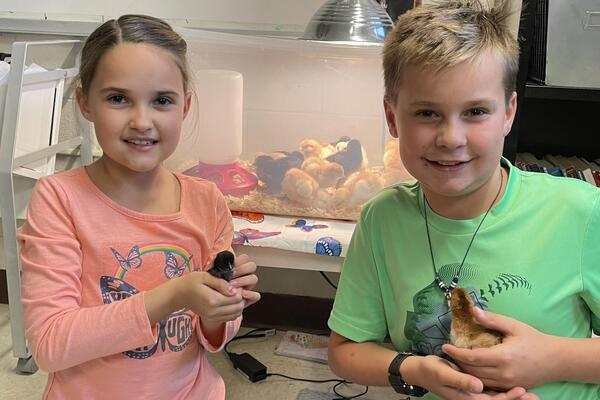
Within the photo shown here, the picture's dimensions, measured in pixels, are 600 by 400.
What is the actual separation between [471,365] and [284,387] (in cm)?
84

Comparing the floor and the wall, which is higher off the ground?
the wall

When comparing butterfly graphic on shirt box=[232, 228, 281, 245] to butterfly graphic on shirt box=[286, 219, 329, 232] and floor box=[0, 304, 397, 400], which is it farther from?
floor box=[0, 304, 397, 400]

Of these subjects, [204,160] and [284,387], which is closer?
[204,160]

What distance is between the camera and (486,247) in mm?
789

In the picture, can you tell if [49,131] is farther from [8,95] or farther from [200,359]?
[200,359]

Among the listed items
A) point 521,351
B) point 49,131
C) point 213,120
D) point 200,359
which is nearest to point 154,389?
point 200,359

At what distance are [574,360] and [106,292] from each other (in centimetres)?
64

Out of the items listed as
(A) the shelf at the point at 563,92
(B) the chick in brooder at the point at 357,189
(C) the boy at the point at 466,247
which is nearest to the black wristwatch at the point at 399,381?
(C) the boy at the point at 466,247

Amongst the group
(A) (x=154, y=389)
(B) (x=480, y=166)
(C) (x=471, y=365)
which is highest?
(B) (x=480, y=166)

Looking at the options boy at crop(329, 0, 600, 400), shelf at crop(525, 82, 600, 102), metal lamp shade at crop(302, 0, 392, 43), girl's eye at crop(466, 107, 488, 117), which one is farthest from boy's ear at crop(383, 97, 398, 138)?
shelf at crop(525, 82, 600, 102)

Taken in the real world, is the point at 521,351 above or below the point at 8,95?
below

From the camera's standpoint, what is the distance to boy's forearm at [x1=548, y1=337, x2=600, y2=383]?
732 mm

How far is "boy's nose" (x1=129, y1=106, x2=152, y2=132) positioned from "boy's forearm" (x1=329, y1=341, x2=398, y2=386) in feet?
1.39

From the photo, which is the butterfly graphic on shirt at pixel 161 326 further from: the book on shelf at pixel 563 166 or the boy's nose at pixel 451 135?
the book on shelf at pixel 563 166
